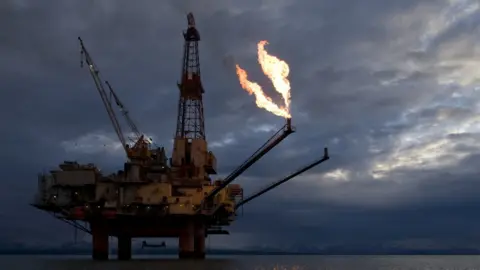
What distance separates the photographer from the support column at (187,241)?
260 ft

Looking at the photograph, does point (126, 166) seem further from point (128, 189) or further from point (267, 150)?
point (267, 150)

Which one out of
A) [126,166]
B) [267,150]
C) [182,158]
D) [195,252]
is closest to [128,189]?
[126,166]

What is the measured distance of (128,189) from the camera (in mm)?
75000

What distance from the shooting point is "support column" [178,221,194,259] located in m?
79.4

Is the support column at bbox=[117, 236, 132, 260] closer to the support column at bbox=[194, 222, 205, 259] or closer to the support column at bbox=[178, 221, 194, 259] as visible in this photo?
the support column at bbox=[194, 222, 205, 259]

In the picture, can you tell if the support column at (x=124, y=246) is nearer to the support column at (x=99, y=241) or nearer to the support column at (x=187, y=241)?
the support column at (x=99, y=241)

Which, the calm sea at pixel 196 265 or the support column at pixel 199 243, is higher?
the support column at pixel 199 243

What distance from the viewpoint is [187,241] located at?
261ft

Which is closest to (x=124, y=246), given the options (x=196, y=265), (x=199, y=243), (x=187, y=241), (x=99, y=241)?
(x=99, y=241)

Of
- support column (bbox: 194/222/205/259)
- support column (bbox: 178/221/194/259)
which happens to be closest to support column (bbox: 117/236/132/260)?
support column (bbox: 194/222/205/259)

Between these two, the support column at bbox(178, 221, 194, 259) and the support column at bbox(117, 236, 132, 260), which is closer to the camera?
the support column at bbox(178, 221, 194, 259)

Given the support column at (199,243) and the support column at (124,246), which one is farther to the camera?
the support column at (124,246)

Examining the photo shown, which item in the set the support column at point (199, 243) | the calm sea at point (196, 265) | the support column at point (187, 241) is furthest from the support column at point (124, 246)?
the support column at point (187, 241)

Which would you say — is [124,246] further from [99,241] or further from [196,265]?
[196,265]
